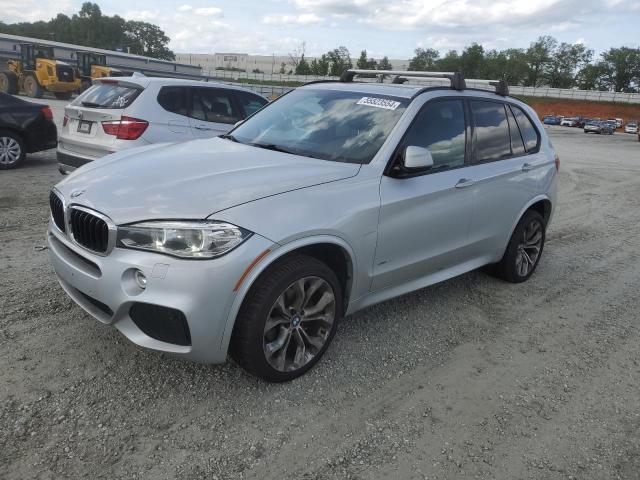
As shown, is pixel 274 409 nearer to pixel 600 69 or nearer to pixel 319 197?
pixel 319 197

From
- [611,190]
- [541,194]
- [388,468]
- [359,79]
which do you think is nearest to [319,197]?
[388,468]

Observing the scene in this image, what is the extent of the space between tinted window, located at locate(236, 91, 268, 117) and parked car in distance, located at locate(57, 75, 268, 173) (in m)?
0.48

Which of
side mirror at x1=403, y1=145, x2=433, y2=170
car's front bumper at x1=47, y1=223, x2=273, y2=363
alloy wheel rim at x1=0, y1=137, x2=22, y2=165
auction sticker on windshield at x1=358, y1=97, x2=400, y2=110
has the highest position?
auction sticker on windshield at x1=358, y1=97, x2=400, y2=110

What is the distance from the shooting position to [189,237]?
2.70 m

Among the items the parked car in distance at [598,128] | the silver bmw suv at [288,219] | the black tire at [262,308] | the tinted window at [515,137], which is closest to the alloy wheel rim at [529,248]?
the silver bmw suv at [288,219]

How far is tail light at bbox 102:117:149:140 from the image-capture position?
6.56 metres

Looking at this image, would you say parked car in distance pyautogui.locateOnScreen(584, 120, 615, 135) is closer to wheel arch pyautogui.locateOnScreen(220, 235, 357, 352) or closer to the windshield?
the windshield

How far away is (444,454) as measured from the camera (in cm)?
271

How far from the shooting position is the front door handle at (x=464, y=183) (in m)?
4.04

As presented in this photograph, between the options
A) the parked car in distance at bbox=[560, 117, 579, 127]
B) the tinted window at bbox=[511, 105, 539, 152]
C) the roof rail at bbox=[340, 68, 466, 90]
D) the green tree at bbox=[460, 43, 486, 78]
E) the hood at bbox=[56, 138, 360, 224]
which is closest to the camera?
the hood at bbox=[56, 138, 360, 224]

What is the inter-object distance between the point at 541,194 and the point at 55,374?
4.47m

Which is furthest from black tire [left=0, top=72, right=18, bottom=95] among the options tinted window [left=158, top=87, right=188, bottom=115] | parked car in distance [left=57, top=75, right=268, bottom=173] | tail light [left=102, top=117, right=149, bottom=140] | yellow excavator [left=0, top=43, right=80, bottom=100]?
tail light [left=102, top=117, right=149, bottom=140]

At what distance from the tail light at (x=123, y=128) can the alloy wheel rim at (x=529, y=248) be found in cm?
475

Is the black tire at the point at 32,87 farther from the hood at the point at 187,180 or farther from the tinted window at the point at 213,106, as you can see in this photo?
the hood at the point at 187,180
